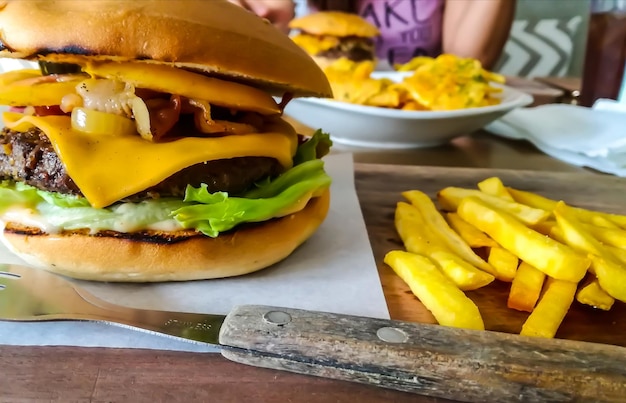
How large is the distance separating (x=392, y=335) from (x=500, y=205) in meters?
0.72

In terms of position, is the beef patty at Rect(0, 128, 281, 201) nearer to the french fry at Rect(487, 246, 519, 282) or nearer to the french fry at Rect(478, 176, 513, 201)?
the french fry at Rect(487, 246, 519, 282)

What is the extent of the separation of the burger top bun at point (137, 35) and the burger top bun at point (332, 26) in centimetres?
254

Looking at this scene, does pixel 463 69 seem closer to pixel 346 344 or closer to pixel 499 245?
pixel 499 245

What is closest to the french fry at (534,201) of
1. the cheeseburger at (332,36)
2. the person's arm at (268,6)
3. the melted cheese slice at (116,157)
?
the melted cheese slice at (116,157)

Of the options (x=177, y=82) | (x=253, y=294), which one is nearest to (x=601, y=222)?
(x=253, y=294)

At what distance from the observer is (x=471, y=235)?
1552 millimetres

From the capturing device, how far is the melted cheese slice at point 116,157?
4.03 ft

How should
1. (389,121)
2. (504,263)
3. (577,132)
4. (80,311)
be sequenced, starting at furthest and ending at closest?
(577,132) < (389,121) < (504,263) < (80,311)

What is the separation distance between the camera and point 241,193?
1447 mm

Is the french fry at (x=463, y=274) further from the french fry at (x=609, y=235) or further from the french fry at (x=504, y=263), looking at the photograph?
the french fry at (x=609, y=235)

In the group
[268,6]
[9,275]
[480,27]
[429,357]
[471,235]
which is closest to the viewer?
[429,357]

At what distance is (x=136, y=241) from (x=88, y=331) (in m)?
0.23

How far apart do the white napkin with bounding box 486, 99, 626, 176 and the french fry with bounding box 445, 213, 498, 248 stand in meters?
1.13

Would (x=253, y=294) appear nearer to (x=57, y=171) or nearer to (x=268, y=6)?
(x=57, y=171)
